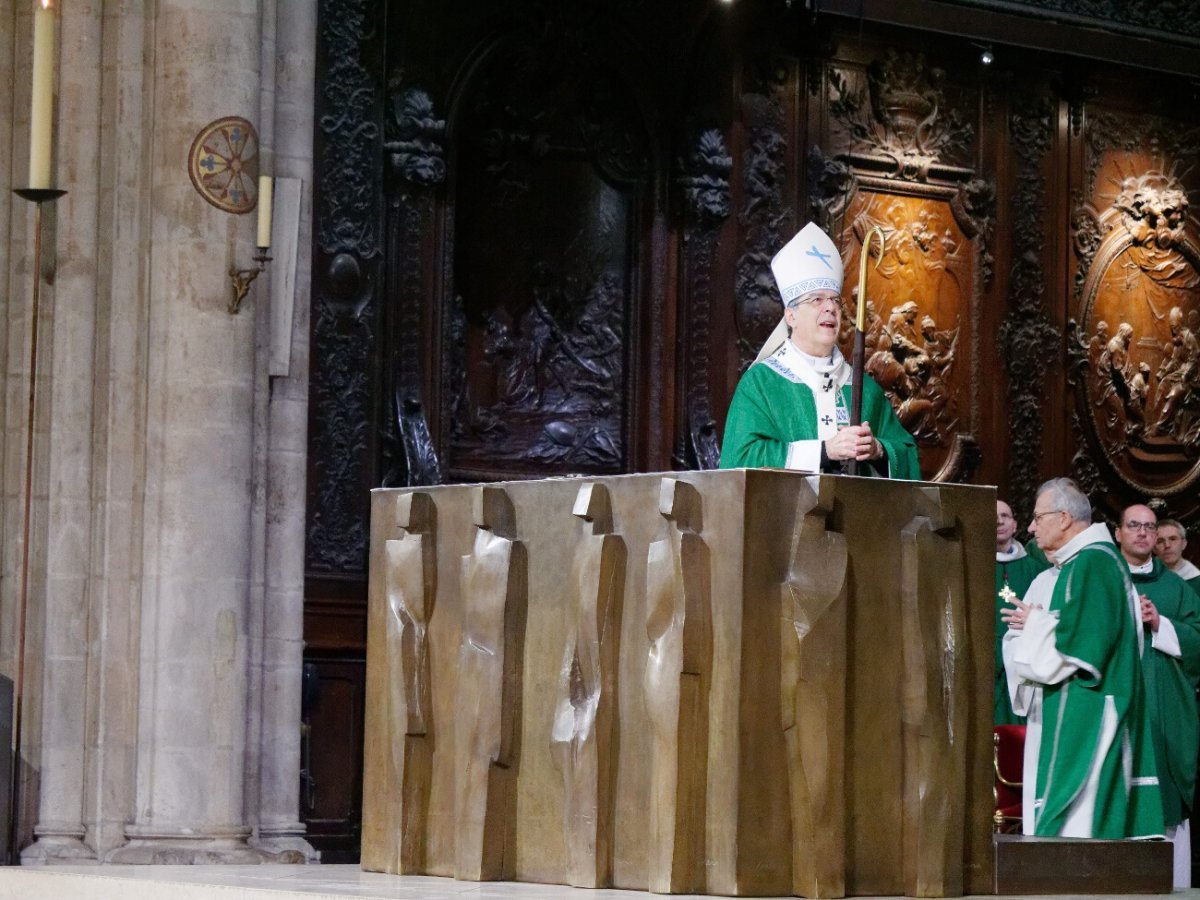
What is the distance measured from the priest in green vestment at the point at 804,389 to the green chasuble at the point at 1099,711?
177cm

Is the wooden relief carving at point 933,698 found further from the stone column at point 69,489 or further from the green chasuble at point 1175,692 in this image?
the green chasuble at point 1175,692

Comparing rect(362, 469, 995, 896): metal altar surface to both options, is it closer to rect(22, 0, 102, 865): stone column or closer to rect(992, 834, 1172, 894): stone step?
rect(992, 834, 1172, 894): stone step

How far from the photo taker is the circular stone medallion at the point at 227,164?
9.08 m

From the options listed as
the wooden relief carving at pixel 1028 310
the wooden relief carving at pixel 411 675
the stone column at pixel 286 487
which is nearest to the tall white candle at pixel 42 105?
the wooden relief carving at pixel 411 675

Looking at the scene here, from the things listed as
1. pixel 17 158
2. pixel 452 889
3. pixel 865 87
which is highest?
pixel 865 87

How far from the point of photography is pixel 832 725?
4.99m

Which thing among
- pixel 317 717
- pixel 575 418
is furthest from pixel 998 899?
pixel 575 418

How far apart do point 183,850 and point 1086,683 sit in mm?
3484

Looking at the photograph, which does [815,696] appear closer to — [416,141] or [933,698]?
[933,698]

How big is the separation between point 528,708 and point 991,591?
116cm

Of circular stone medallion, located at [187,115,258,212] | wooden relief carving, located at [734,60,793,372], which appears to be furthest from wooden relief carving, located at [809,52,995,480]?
circular stone medallion, located at [187,115,258,212]

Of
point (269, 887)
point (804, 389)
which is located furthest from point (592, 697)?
point (804, 389)

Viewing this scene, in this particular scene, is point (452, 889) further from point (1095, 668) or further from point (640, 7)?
point (640, 7)

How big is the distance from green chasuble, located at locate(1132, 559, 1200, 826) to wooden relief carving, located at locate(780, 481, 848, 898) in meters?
5.52
